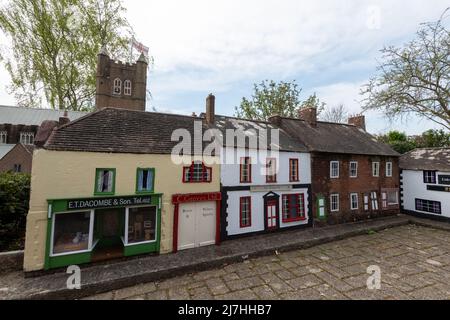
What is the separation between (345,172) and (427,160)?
9951 mm

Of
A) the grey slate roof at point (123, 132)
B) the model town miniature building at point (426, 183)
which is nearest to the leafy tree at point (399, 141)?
the model town miniature building at point (426, 183)

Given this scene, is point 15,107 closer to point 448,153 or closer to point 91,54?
point 91,54

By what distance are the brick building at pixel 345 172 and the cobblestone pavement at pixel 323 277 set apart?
14.2ft

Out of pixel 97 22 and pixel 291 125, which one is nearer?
pixel 291 125

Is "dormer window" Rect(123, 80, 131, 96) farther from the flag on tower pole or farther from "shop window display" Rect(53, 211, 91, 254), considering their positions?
"shop window display" Rect(53, 211, 91, 254)

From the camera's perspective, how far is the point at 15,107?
29031mm

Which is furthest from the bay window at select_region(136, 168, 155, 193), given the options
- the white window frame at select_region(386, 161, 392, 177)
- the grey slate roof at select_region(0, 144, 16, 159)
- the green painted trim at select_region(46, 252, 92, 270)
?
the grey slate roof at select_region(0, 144, 16, 159)

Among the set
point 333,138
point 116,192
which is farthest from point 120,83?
point 333,138

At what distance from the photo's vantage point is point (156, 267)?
378 inches

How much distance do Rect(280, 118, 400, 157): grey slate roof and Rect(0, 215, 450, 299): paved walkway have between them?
22.3 feet

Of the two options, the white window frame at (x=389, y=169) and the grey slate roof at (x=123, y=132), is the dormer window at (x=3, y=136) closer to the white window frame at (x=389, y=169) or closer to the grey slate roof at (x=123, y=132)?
the grey slate roof at (x=123, y=132)

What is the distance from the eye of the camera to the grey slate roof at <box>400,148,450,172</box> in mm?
18516
